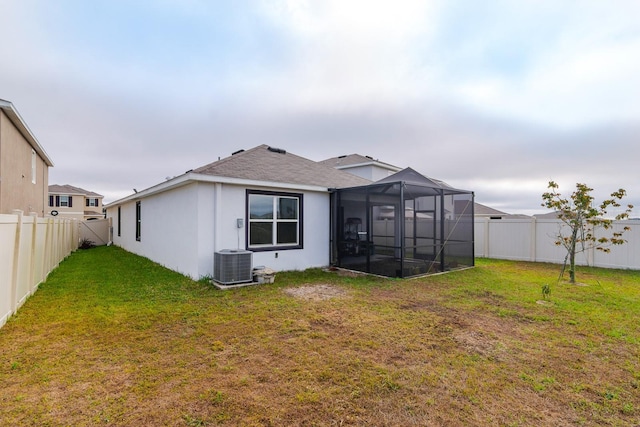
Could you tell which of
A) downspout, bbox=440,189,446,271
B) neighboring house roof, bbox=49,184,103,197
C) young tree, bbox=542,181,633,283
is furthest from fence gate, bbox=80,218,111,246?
young tree, bbox=542,181,633,283

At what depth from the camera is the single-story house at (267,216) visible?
6898 mm

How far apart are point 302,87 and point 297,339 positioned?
319 inches

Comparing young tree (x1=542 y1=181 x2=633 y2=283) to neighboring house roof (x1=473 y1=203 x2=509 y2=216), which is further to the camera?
neighboring house roof (x1=473 y1=203 x2=509 y2=216)

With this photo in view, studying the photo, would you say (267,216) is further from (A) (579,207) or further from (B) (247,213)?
(A) (579,207)

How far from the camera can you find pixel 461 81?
28.2 ft

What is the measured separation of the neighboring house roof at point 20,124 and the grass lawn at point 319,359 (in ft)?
22.9

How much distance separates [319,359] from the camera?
314 centimetres

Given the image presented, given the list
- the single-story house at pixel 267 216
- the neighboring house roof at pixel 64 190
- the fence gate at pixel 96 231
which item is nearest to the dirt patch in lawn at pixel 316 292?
the single-story house at pixel 267 216

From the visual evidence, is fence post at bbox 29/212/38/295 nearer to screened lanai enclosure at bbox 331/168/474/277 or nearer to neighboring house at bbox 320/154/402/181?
screened lanai enclosure at bbox 331/168/474/277

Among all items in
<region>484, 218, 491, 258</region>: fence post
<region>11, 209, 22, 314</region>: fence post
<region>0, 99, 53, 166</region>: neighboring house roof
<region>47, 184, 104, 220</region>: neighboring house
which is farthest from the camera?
<region>47, 184, 104, 220</region>: neighboring house

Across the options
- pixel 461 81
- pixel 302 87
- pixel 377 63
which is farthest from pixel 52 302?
pixel 461 81

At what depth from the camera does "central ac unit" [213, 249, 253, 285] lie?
253 inches

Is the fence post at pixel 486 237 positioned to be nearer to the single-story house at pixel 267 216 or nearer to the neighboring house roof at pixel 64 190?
the single-story house at pixel 267 216

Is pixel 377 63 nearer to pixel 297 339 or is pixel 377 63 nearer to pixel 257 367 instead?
pixel 297 339
